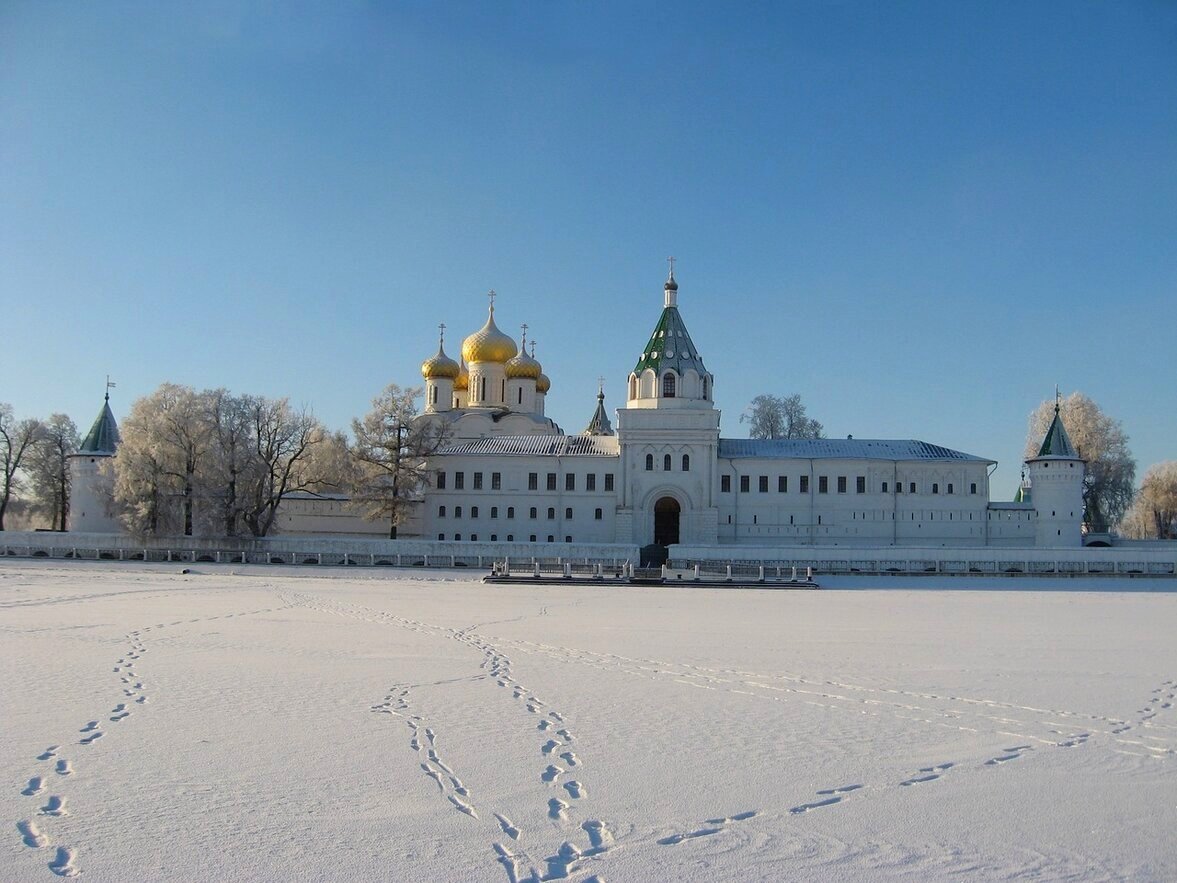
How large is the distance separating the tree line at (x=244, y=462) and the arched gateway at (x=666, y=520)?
9.98 metres

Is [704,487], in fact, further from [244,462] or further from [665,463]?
[244,462]

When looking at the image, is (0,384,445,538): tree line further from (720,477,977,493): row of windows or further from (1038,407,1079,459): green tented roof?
(1038,407,1079,459): green tented roof

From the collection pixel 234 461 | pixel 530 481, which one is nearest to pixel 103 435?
pixel 234 461

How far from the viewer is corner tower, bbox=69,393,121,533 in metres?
44.0

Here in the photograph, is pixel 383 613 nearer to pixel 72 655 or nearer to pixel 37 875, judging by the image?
pixel 72 655

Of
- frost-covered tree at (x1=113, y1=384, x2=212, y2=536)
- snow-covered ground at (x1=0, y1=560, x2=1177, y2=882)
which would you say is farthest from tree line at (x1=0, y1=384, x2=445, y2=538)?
snow-covered ground at (x1=0, y1=560, x2=1177, y2=882)

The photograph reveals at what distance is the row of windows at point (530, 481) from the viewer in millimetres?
47219

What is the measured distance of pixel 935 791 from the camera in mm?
8125

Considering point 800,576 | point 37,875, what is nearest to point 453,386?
point 800,576

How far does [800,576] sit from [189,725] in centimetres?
2940

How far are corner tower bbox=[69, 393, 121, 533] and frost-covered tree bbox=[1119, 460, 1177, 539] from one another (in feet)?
167

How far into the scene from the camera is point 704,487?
45.8m

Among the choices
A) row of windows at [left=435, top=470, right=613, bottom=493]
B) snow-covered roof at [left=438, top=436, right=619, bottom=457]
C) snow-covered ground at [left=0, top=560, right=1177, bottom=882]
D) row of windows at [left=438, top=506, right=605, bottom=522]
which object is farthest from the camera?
snow-covered roof at [left=438, top=436, right=619, bottom=457]

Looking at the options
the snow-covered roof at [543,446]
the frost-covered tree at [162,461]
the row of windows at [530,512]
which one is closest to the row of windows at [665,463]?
the snow-covered roof at [543,446]
